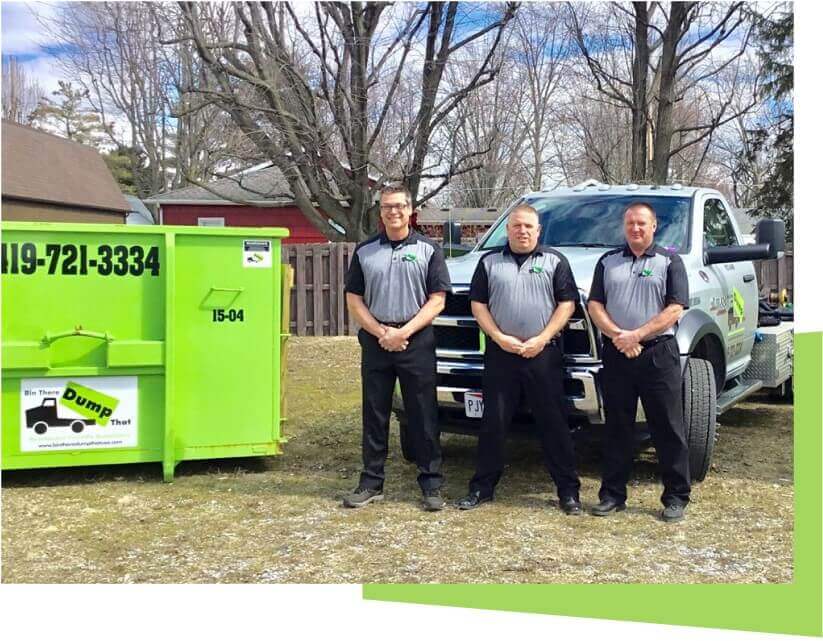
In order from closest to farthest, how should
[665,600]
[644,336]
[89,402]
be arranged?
1. [665,600]
2. [644,336]
3. [89,402]

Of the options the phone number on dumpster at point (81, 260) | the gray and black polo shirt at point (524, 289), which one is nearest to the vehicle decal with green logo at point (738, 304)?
the gray and black polo shirt at point (524, 289)

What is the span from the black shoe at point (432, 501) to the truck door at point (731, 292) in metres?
2.45

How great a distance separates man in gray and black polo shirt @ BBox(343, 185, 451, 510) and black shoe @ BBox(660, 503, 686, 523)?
1372mm

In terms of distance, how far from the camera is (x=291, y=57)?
14.2 meters

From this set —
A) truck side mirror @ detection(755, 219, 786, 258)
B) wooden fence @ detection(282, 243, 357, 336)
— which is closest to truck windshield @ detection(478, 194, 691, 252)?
truck side mirror @ detection(755, 219, 786, 258)

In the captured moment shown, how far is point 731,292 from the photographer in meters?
6.64

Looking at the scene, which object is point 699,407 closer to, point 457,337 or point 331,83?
point 457,337

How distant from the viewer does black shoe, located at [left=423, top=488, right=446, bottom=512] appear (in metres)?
5.36

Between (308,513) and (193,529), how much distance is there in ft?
2.35

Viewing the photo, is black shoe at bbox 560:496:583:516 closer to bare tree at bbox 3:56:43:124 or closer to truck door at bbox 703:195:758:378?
truck door at bbox 703:195:758:378

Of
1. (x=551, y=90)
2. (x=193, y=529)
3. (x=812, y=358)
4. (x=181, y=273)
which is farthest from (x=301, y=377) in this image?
(x=551, y=90)

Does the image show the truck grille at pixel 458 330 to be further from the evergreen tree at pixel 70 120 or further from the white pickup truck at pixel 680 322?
the evergreen tree at pixel 70 120

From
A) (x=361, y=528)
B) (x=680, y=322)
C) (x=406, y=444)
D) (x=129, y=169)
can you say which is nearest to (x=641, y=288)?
(x=680, y=322)

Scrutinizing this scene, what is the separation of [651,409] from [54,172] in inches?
1240
